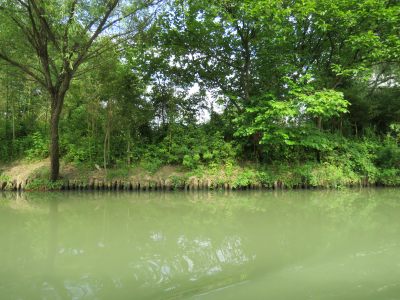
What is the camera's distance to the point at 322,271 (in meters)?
4.08

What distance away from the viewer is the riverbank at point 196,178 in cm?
1177

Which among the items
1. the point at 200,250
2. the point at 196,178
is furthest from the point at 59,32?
the point at 200,250

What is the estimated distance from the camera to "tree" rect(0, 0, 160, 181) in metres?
9.38

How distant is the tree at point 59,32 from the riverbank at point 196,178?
2.62ft

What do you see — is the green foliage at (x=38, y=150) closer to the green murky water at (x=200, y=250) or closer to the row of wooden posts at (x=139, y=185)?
the row of wooden posts at (x=139, y=185)

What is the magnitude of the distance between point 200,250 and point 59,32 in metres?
8.38

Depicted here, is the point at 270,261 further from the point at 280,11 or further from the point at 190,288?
the point at 280,11

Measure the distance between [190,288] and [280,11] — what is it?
10.1m

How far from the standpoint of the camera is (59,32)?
9992mm

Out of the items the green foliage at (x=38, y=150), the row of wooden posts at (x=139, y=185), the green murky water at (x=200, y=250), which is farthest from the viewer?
the green foliage at (x=38, y=150)

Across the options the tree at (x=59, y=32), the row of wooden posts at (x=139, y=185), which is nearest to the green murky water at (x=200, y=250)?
the row of wooden posts at (x=139, y=185)

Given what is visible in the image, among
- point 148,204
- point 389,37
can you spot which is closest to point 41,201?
point 148,204

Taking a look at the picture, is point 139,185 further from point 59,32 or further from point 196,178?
point 59,32

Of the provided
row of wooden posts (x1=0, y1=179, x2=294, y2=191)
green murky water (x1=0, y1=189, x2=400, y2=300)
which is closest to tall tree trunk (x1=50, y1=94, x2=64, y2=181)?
row of wooden posts (x1=0, y1=179, x2=294, y2=191)
